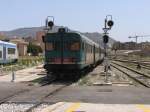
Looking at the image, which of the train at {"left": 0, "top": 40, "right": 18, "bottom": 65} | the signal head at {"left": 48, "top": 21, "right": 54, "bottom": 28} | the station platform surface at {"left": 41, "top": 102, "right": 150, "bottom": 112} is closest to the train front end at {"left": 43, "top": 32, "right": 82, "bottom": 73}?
the signal head at {"left": 48, "top": 21, "right": 54, "bottom": 28}

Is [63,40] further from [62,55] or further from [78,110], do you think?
[78,110]

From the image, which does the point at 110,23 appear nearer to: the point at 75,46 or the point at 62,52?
the point at 75,46

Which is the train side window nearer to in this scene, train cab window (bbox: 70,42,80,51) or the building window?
the building window

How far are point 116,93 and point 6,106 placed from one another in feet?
20.4

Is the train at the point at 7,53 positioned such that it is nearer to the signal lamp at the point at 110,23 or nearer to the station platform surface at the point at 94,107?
the signal lamp at the point at 110,23

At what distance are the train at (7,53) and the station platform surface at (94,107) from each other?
33.8m

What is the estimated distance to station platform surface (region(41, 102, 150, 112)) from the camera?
577 inches

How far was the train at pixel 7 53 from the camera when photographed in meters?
49.8

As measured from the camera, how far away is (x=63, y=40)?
2927 centimetres

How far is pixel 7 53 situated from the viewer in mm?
52812

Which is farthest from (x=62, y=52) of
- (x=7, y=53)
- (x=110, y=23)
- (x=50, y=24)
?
(x=7, y=53)

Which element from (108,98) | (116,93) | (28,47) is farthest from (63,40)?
(28,47)

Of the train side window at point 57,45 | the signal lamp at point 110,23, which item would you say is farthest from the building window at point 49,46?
the signal lamp at point 110,23

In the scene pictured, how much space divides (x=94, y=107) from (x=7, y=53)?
3834cm
